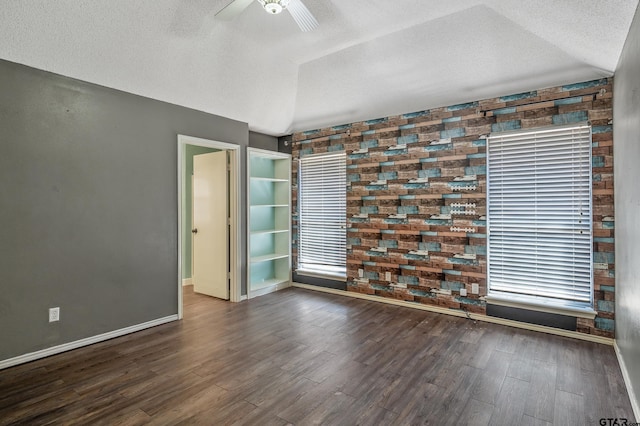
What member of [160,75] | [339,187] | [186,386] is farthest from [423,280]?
[160,75]

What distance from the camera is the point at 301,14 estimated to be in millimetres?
2434

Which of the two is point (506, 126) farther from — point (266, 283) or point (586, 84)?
point (266, 283)

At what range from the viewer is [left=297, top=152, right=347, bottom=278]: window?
5.25 metres

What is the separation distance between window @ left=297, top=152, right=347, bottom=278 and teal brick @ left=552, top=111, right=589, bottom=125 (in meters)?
2.73

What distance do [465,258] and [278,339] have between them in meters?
2.47

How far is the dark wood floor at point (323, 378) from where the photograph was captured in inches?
85.5

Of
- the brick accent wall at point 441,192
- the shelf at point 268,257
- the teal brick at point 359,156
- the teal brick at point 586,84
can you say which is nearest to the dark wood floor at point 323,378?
the brick accent wall at point 441,192

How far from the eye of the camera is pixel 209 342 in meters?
3.34

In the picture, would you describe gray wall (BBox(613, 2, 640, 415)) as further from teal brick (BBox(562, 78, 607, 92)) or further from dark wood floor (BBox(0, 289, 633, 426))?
dark wood floor (BBox(0, 289, 633, 426))

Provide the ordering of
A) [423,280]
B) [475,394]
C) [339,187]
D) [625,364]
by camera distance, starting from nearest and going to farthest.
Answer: [475,394] < [625,364] < [423,280] < [339,187]

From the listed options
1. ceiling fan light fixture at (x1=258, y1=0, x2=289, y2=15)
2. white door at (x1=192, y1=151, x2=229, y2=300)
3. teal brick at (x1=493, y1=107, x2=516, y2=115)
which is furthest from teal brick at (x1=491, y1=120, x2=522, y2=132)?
white door at (x1=192, y1=151, x2=229, y2=300)

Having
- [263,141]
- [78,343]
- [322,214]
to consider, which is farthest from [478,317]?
[78,343]

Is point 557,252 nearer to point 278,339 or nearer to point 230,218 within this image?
point 278,339

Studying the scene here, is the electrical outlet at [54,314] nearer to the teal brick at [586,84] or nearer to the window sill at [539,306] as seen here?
the window sill at [539,306]
